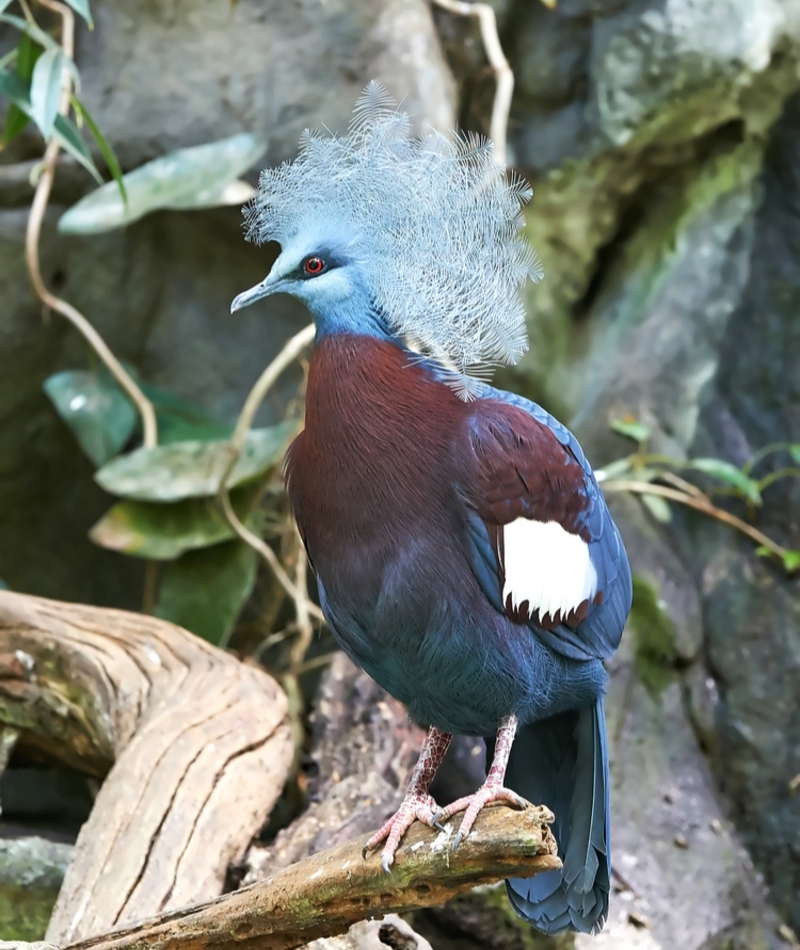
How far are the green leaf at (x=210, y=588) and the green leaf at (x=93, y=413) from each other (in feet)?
1.14

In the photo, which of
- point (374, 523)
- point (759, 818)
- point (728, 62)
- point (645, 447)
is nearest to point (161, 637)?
point (374, 523)

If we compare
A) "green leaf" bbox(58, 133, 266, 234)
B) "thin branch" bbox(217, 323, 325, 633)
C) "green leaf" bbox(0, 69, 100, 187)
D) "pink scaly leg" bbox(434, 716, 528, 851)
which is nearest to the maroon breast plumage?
"pink scaly leg" bbox(434, 716, 528, 851)

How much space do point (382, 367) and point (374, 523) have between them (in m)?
0.20

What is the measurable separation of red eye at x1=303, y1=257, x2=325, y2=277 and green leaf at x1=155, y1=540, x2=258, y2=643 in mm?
1322

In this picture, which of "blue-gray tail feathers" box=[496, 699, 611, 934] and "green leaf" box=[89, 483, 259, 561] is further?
"green leaf" box=[89, 483, 259, 561]

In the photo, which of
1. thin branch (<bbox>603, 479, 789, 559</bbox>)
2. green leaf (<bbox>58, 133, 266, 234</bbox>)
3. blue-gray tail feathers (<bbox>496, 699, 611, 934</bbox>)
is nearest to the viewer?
blue-gray tail feathers (<bbox>496, 699, 611, 934</bbox>)

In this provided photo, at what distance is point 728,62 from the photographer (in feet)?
8.59

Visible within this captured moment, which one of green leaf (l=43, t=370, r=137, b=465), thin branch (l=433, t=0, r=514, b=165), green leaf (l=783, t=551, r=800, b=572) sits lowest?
green leaf (l=783, t=551, r=800, b=572)

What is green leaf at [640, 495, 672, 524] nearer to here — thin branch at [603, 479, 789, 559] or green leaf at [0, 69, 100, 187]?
thin branch at [603, 479, 789, 559]

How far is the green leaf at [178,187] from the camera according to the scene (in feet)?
7.63

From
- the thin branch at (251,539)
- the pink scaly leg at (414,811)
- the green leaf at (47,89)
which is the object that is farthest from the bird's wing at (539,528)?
the thin branch at (251,539)

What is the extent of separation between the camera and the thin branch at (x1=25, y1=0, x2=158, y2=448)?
2.47m

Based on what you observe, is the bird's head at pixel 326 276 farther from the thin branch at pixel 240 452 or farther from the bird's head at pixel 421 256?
the thin branch at pixel 240 452

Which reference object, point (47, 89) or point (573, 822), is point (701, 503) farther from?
point (47, 89)
